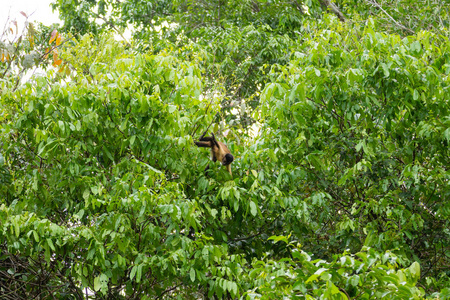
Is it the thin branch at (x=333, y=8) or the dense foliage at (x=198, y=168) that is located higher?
the thin branch at (x=333, y=8)

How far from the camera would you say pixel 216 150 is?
573 centimetres

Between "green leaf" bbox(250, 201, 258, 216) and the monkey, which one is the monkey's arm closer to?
the monkey

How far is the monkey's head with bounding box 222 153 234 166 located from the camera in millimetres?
5582

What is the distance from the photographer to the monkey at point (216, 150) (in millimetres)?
5609

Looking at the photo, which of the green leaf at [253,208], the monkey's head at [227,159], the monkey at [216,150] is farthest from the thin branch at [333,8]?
the green leaf at [253,208]

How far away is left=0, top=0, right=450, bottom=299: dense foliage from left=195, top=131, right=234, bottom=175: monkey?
0.58 feet

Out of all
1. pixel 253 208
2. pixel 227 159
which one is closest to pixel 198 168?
pixel 227 159

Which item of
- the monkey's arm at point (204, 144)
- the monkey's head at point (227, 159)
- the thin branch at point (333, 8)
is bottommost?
the monkey's head at point (227, 159)

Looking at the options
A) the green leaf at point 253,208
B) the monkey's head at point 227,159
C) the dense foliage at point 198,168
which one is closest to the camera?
the dense foliage at point 198,168

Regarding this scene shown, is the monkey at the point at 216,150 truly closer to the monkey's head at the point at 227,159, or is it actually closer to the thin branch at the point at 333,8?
the monkey's head at the point at 227,159

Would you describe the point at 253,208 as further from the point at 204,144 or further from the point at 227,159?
the point at 204,144

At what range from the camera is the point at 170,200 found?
14.8 ft

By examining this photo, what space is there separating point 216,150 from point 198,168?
46 cm

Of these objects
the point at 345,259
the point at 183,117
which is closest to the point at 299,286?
the point at 345,259
